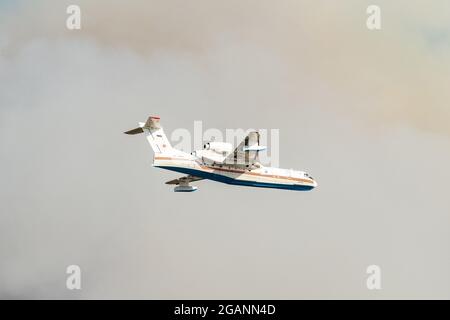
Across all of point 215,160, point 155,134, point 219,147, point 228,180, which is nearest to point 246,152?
point 219,147

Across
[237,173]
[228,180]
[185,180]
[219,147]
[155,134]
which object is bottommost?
[228,180]

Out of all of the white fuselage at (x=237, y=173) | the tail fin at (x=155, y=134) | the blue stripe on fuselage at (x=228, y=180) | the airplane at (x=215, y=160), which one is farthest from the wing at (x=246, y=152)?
the tail fin at (x=155, y=134)

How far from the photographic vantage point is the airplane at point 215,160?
176875mm

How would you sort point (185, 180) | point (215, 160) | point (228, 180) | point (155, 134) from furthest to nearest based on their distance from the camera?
point (185, 180)
point (228, 180)
point (215, 160)
point (155, 134)

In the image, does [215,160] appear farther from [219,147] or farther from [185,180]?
[185,180]

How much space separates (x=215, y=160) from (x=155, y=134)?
313 inches

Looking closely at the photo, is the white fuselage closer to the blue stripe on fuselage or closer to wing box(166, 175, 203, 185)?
the blue stripe on fuselage

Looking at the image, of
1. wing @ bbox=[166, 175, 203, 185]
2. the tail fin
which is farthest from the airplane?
wing @ bbox=[166, 175, 203, 185]

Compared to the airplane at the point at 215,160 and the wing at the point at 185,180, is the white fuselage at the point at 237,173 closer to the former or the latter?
the airplane at the point at 215,160

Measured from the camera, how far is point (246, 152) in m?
179

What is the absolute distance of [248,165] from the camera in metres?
181
